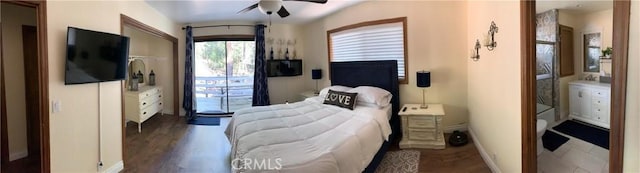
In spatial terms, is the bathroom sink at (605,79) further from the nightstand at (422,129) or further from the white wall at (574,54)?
the nightstand at (422,129)

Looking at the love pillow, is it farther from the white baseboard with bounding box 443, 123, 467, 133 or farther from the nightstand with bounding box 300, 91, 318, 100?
the white baseboard with bounding box 443, 123, 467, 133

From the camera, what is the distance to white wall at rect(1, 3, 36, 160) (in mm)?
3246

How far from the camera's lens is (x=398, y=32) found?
4441 millimetres

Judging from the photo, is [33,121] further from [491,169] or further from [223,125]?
[491,169]

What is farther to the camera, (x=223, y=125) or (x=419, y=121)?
(x=223, y=125)

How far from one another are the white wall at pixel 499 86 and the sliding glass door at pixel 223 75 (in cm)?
431

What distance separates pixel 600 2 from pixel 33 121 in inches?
278

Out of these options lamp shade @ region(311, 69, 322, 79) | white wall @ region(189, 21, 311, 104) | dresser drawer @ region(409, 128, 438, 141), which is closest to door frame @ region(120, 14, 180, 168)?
white wall @ region(189, 21, 311, 104)

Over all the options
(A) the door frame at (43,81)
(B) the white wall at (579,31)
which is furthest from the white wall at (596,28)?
(A) the door frame at (43,81)

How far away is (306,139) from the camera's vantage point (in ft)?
7.99

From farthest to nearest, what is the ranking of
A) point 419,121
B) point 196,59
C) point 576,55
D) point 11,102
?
point 196,59, point 576,55, point 419,121, point 11,102

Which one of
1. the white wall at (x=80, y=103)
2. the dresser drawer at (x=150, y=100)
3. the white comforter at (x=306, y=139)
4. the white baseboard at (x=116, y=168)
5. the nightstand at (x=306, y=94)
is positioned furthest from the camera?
the nightstand at (x=306, y=94)

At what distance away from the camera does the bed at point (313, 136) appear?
79.7 inches

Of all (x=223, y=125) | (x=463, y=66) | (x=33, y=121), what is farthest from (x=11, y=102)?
(x=463, y=66)
